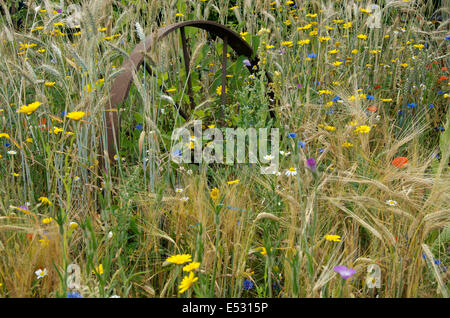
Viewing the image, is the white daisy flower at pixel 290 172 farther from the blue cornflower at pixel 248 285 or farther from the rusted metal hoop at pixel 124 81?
the rusted metal hoop at pixel 124 81

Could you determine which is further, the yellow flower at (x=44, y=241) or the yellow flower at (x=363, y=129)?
the yellow flower at (x=363, y=129)

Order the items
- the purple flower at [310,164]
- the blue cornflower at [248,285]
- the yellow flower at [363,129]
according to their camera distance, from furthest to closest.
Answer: the yellow flower at [363,129] → the blue cornflower at [248,285] → the purple flower at [310,164]

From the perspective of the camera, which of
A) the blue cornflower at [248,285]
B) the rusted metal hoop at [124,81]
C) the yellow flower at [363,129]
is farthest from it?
the yellow flower at [363,129]

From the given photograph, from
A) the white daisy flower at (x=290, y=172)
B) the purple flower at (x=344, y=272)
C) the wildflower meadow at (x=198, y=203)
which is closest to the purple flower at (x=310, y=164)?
the wildflower meadow at (x=198, y=203)

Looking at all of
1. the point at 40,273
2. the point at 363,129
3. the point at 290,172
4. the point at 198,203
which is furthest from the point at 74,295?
the point at 363,129

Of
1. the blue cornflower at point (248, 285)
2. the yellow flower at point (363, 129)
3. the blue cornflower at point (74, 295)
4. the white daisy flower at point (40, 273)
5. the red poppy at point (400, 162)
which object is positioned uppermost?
the yellow flower at point (363, 129)

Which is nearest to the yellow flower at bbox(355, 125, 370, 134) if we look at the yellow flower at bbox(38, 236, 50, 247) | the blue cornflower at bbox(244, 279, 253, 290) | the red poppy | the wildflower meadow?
the wildflower meadow

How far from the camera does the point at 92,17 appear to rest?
66.6 inches

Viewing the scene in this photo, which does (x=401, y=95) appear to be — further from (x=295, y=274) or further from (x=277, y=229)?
(x=295, y=274)

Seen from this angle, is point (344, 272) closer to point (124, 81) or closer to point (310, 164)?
point (310, 164)

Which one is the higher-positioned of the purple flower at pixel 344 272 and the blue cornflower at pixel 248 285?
the purple flower at pixel 344 272

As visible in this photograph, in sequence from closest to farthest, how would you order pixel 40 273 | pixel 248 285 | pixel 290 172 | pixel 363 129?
pixel 40 273
pixel 248 285
pixel 290 172
pixel 363 129
